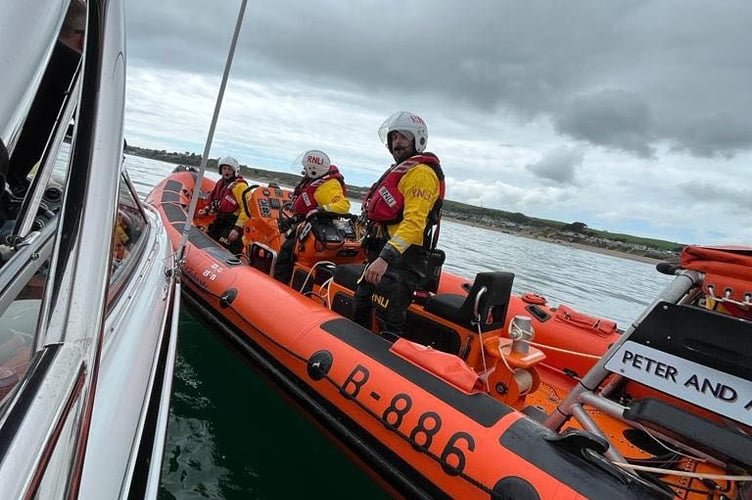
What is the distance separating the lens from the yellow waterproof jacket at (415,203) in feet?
8.89

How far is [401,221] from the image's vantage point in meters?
2.94

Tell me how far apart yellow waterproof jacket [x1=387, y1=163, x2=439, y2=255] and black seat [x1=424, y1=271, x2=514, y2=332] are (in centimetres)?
46

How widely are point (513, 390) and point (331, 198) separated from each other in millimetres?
2442

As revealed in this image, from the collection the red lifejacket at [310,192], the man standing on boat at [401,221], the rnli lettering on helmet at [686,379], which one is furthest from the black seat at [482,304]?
the red lifejacket at [310,192]

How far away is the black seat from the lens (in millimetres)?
2861

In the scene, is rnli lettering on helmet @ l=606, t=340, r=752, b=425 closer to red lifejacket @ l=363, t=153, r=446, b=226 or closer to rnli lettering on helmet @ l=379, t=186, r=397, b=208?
red lifejacket @ l=363, t=153, r=446, b=226

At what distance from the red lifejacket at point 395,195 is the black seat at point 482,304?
1.61ft

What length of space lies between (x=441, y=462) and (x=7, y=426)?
1.63m

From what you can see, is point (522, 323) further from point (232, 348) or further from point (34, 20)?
point (34, 20)

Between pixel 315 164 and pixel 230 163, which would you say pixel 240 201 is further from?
pixel 315 164

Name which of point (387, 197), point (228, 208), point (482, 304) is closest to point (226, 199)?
point (228, 208)

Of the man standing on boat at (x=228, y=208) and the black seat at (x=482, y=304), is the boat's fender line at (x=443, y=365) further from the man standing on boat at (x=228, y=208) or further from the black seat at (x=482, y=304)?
the man standing on boat at (x=228, y=208)

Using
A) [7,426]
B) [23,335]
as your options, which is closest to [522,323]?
[23,335]

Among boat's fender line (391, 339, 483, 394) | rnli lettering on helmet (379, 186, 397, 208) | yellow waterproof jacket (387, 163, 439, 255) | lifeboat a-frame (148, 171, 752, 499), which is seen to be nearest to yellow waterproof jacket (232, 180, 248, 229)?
lifeboat a-frame (148, 171, 752, 499)
